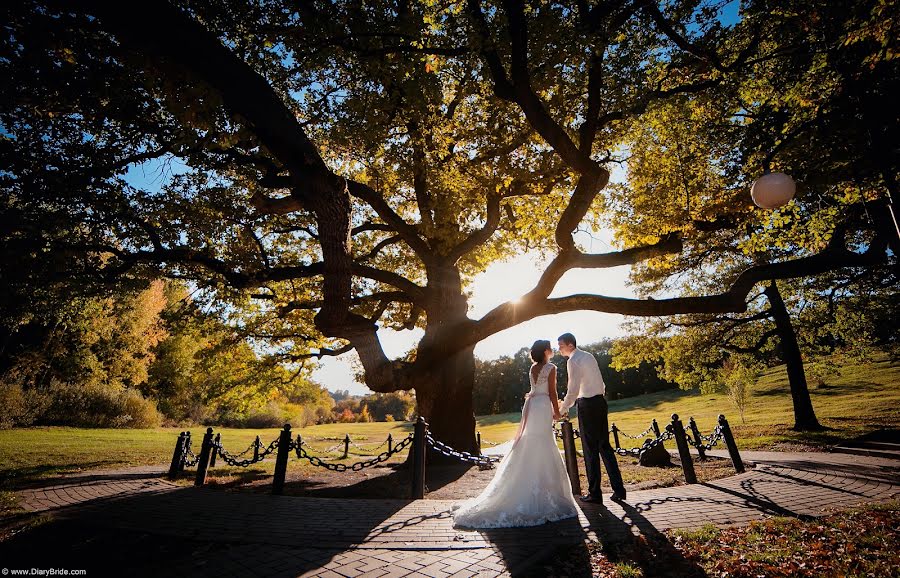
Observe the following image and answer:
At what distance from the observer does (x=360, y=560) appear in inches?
150

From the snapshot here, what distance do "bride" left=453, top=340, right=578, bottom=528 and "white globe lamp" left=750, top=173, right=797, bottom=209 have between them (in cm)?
389

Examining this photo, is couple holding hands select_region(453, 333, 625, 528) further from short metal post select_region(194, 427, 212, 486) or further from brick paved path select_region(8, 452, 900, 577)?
short metal post select_region(194, 427, 212, 486)

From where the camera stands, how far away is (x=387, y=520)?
5.25m

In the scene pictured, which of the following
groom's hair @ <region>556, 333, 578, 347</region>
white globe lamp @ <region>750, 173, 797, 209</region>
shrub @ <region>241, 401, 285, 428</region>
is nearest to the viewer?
white globe lamp @ <region>750, 173, 797, 209</region>

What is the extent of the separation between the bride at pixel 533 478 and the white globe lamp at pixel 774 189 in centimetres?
389

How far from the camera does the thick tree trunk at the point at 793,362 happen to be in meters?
16.1

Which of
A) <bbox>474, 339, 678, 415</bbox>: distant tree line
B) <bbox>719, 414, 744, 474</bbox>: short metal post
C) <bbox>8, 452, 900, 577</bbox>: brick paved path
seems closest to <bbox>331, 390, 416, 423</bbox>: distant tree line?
<bbox>474, 339, 678, 415</bbox>: distant tree line

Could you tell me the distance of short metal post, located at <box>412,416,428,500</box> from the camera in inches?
267

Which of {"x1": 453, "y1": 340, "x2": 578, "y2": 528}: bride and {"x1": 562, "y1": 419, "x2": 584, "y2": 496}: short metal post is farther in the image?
{"x1": 562, "y1": 419, "x2": 584, "y2": 496}: short metal post

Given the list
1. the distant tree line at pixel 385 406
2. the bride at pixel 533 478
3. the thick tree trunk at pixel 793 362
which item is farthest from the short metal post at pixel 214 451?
the distant tree line at pixel 385 406

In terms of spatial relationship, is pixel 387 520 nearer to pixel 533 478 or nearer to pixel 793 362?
pixel 533 478

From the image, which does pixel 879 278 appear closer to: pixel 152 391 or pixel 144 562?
pixel 144 562

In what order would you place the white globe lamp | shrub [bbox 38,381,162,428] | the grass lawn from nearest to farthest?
the white globe lamp < the grass lawn < shrub [bbox 38,381,162,428]

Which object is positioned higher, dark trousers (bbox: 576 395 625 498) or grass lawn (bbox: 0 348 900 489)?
dark trousers (bbox: 576 395 625 498)
